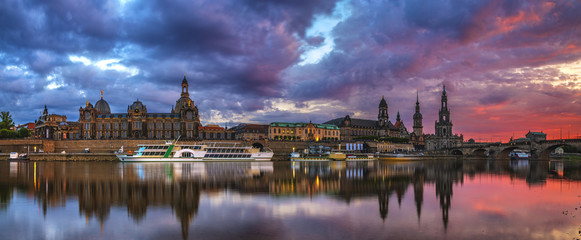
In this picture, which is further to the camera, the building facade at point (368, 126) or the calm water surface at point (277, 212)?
the building facade at point (368, 126)

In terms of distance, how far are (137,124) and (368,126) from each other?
105379 mm

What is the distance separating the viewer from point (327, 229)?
49.6 ft

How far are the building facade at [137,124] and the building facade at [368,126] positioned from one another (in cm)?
7167

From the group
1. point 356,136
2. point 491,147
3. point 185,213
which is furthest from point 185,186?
point 356,136

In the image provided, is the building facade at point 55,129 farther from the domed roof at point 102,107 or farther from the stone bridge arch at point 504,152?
the stone bridge arch at point 504,152

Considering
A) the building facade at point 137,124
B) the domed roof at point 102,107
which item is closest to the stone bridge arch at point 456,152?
the building facade at point 137,124

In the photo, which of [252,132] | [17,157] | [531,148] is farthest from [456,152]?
[17,157]

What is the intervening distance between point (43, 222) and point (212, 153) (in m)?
61.3

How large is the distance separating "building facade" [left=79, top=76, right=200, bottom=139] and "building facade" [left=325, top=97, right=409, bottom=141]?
71.7 m

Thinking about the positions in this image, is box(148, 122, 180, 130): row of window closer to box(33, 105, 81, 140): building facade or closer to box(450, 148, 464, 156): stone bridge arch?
box(33, 105, 81, 140): building facade

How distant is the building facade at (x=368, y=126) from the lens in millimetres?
164500

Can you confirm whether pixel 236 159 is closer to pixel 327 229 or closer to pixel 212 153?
pixel 212 153

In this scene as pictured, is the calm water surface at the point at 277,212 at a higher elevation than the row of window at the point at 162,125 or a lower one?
lower

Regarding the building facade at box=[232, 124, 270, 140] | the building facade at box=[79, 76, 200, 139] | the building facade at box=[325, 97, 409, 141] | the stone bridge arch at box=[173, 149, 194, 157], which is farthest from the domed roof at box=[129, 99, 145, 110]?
the building facade at box=[325, 97, 409, 141]
